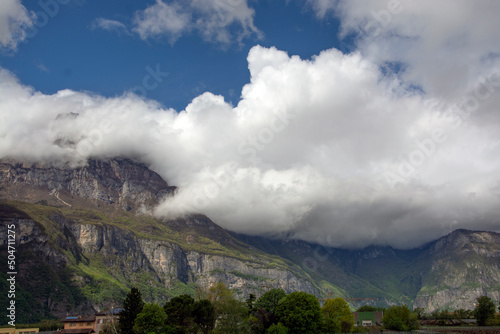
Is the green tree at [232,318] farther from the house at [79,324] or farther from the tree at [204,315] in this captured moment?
the house at [79,324]

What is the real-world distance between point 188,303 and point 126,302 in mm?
16418

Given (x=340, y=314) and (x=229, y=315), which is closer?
(x=229, y=315)

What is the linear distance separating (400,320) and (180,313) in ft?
325

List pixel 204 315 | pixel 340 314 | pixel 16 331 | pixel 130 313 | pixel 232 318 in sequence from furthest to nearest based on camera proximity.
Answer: pixel 340 314
pixel 16 331
pixel 204 315
pixel 232 318
pixel 130 313

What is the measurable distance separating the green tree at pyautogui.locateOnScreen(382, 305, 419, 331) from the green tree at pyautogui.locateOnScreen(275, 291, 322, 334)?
59276 mm

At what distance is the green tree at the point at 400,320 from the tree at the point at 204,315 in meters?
84.4

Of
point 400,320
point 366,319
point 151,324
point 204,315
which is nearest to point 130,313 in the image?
point 151,324

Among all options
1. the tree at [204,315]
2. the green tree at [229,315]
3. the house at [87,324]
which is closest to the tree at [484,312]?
the green tree at [229,315]

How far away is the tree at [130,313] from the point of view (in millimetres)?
96275

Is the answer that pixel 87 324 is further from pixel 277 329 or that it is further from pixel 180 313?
pixel 277 329

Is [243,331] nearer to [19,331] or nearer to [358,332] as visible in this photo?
[358,332]

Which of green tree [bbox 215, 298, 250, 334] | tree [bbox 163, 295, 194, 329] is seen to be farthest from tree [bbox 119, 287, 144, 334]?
green tree [bbox 215, 298, 250, 334]

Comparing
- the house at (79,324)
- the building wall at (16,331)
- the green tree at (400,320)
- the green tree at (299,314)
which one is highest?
the green tree at (299,314)

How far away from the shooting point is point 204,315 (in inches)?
3984
